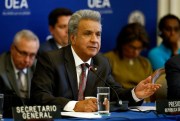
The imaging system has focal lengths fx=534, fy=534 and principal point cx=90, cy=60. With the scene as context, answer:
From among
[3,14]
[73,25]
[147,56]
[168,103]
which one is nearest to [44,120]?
[168,103]

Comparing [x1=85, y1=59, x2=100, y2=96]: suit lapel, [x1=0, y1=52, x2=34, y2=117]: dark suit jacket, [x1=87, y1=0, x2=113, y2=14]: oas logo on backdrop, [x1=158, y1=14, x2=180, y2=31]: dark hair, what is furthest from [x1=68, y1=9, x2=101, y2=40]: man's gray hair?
[x1=158, y1=14, x2=180, y2=31]: dark hair

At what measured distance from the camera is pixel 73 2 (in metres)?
6.88

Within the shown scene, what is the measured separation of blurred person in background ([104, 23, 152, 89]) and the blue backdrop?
1.15 feet

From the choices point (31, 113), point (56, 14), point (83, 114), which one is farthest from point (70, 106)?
point (56, 14)

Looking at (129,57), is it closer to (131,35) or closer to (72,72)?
(131,35)

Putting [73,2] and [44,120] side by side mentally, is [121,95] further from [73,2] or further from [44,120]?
[73,2]

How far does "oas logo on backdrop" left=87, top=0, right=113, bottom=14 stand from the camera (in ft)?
23.0

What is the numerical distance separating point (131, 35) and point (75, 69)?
2.43 meters

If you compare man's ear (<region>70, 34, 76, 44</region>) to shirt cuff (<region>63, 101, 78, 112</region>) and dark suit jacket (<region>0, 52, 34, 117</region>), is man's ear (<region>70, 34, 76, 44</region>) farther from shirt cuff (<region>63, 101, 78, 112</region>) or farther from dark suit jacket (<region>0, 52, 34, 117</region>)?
dark suit jacket (<region>0, 52, 34, 117</region>)

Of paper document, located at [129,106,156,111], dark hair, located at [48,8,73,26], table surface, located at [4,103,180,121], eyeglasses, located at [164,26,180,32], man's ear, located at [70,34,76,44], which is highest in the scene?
dark hair, located at [48,8,73,26]

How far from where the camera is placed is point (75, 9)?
6.89m

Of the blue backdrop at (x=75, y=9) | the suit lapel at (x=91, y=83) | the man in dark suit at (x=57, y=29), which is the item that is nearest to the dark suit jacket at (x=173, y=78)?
the suit lapel at (x=91, y=83)

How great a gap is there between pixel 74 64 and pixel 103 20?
2.73 metres

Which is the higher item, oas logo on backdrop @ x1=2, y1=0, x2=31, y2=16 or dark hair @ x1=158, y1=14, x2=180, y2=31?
oas logo on backdrop @ x1=2, y1=0, x2=31, y2=16
